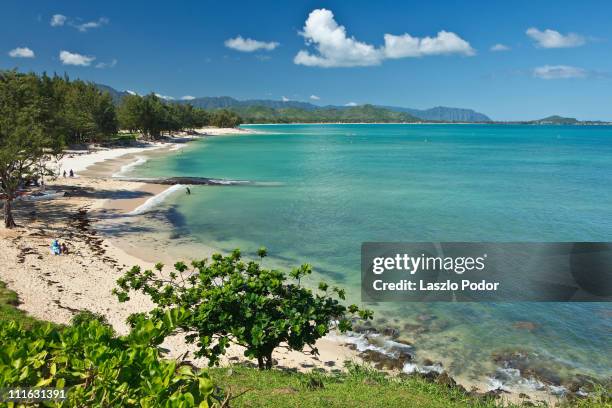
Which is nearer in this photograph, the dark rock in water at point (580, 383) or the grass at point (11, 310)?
the dark rock in water at point (580, 383)

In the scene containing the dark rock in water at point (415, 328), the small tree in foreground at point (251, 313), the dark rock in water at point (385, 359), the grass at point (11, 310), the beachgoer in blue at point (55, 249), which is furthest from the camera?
the beachgoer in blue at point (55, 249)

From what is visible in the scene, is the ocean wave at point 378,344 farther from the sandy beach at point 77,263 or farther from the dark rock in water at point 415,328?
the dark rock in water at point 415,328

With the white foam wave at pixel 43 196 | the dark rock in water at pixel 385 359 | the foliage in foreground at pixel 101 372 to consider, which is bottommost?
the dark rock in water at pixel 385 359

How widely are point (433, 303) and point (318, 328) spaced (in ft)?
43.4

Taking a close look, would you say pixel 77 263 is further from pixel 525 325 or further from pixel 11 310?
pixel 525 325

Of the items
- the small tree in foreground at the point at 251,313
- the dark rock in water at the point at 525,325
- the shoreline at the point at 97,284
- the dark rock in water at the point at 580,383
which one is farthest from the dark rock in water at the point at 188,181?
the dark rock in water at the point at 580,383

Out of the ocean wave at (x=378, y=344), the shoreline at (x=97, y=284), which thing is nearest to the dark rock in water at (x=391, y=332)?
the ocean wave at (x=378, y=344)

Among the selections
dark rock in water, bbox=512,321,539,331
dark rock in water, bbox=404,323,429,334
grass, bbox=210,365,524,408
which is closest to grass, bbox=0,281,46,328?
grass, bbox=210,365,524,408

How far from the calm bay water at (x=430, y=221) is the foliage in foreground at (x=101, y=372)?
15577 mm

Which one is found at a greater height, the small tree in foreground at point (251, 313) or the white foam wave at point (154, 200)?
the small tree in foreground at point (251, 313)

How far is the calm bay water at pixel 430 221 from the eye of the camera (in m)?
19.4

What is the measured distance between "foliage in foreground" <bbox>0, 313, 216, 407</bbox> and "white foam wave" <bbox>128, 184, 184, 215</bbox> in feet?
130

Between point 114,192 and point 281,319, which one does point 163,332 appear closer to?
point 281,319

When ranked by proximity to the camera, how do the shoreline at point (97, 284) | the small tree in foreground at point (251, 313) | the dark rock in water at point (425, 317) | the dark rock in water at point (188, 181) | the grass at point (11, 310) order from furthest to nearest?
the dark rock in water at point (188, 181) → the dark rock in water at point (425, 317) → the shoreline at point (97, 284) → the grass at point (11, 310) → the small tree in foreground at point (251, 313)
